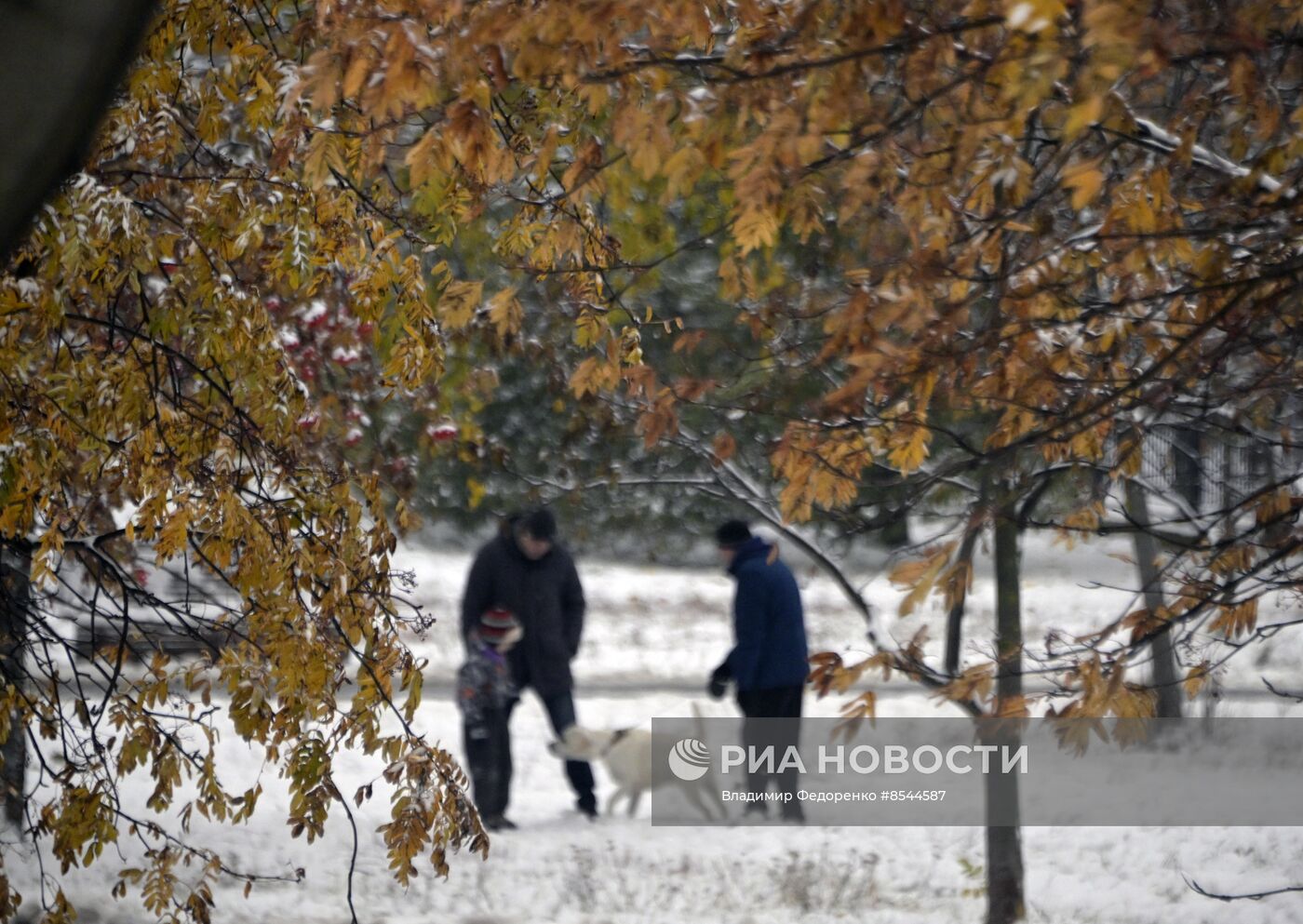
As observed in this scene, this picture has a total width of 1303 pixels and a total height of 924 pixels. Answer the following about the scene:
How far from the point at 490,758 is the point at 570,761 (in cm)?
54

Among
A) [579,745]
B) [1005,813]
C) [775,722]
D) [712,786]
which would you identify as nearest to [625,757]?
[579,745]

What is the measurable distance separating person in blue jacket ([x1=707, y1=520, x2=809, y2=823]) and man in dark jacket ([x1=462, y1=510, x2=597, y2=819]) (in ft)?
3.05

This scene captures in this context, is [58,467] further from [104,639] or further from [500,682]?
[500,682]

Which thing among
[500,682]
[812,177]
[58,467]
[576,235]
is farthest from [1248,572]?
[500,682]

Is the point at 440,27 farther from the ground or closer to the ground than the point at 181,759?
farther from the ground

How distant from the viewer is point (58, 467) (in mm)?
3957

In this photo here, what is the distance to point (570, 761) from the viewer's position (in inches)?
326

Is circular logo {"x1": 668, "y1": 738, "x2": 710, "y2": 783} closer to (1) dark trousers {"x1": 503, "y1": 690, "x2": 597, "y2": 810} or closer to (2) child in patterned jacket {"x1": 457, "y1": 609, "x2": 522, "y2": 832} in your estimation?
(1) dark trousers {"x1": 503, "y1": 690, "x2": 597, "y2": 810}

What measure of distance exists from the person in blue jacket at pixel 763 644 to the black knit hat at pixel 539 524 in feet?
3.24

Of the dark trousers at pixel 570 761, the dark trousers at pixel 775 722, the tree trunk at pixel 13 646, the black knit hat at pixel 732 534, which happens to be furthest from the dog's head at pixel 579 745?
the tree trunk at pixel 13 646

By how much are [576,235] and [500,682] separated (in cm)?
386

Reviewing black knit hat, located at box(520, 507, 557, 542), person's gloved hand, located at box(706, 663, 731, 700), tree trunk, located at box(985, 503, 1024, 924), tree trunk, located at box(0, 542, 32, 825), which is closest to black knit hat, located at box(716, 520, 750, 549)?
person's gloved hand, located at box(706, 663, 731, 700)

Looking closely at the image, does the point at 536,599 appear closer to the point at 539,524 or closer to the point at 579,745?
the point at 539,524

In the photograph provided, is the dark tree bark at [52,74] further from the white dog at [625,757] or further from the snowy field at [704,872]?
the white dog at [625,757]
